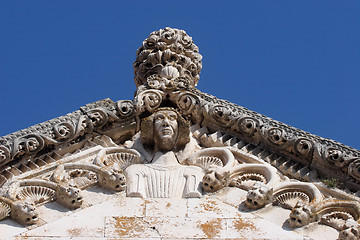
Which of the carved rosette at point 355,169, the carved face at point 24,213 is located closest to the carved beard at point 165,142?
the carved face at point 24,213

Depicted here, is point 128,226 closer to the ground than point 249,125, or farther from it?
closer to the ground

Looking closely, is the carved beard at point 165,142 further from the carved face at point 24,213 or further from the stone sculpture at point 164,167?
the carved face at point 24,213

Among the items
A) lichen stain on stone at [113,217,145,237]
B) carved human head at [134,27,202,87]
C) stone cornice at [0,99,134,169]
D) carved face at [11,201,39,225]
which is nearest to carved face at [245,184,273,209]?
lichen stain on stone at [113,217,145,237]

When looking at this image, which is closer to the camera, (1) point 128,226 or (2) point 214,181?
(1) point 128,226

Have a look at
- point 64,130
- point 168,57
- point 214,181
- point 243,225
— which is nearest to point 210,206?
point 214,181

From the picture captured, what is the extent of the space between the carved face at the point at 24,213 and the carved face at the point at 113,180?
1.15 m

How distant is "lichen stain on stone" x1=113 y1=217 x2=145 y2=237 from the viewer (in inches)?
497

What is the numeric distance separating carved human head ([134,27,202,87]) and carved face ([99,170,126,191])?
335 centimetres

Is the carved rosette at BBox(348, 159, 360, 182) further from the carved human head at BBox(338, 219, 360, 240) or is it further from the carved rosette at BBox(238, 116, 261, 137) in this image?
the carved rosette at BBox(238, 116, 261, 137)

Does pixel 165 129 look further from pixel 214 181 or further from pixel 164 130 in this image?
pixel 214 181

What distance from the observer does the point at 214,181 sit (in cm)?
1350

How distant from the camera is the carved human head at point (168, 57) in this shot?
16984 mm

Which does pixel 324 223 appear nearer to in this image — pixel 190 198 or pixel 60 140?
pixel 190 198

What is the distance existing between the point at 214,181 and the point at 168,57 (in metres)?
4.11
